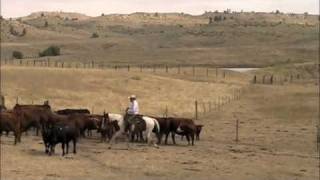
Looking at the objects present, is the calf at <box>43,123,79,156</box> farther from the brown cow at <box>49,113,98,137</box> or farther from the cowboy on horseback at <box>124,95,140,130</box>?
the cowboy on horseback at <box>124,95,140,130</box>

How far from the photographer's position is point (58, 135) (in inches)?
779

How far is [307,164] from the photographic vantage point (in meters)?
20.8

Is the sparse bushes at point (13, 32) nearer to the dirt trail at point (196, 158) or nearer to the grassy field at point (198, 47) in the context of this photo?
the grassy field at point (198, 47)

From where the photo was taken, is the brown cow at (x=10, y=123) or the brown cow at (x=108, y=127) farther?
the brown cow at (x=108, y=127)

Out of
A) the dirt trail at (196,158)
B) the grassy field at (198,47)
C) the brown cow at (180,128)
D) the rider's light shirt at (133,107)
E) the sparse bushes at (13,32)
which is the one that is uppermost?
the sparse bushes at (13,32)

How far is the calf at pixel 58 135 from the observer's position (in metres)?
19.8

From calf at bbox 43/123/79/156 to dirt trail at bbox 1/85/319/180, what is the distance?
0.39 metres

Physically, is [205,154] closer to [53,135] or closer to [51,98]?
[53,135]

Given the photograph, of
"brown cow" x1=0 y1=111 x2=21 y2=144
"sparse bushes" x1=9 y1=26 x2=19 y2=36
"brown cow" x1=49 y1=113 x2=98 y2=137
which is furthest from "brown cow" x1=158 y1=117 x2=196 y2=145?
"sparse bushes" x1=9 y1=26 x2=19 y2=36

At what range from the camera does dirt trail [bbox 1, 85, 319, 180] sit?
1742cm

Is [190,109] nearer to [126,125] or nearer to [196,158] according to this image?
[126,125]

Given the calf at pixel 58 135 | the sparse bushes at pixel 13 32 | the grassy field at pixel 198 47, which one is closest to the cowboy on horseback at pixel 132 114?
the calf at pixel 58 135

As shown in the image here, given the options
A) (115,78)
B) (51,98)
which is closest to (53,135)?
(51,98)

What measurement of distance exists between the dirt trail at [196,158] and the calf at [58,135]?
39 centimetres
